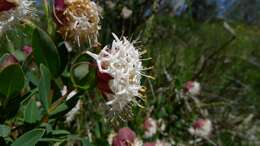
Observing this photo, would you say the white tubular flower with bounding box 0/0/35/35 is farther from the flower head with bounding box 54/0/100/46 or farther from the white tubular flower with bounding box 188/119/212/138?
the white tubular flower with bounding box 188/119/212/138

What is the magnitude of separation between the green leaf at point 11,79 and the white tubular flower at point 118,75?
0.42ft

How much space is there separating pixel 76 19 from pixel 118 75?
0.44 ft

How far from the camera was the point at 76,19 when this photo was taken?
92cm

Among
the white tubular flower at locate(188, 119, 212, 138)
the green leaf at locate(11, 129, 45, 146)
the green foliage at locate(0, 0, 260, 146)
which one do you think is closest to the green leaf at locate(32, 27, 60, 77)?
the green foliage at locate(0, 0, 260, 146)

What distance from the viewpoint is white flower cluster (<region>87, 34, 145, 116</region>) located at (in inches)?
34.1

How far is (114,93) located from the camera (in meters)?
0.87

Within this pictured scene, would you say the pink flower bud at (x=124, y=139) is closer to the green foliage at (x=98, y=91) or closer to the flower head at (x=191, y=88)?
the green foliage at (x=98, y=91)

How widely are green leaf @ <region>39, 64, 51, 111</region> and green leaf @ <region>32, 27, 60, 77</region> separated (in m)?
0.03

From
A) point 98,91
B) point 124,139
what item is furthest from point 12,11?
point 124,139

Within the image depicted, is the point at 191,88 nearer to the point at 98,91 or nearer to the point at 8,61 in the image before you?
the point at 98,91

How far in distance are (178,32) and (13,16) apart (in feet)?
10.7

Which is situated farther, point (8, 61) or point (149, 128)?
point (149, 128)

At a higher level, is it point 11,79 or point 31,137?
point 11,79

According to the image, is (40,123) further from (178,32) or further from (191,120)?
(178,32)
